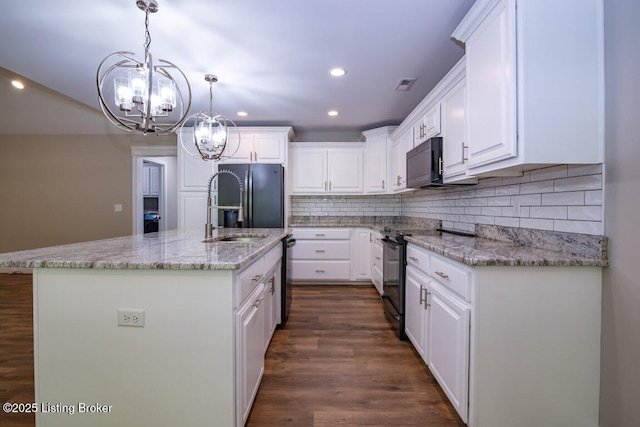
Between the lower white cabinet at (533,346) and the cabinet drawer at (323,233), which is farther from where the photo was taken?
the cabinet drawer at (323,233)

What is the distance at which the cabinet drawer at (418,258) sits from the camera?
194 cm

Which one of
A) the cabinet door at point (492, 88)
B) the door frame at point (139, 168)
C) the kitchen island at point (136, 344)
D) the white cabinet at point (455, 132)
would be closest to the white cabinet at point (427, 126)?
the white cabinet at point (455, 132)

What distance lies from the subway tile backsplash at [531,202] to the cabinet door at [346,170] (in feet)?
3.47

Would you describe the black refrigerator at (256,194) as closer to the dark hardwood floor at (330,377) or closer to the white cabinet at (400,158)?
the dark hardwood floor at (330,377)

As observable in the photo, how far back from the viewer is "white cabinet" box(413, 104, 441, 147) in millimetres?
2425

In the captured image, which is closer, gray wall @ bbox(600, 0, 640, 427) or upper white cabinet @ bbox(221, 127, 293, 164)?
gray wall @ bbox(600, 0, 640, 427)

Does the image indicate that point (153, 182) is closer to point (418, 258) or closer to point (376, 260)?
point (376, 260)

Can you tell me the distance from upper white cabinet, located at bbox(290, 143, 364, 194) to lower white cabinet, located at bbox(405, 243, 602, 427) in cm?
307

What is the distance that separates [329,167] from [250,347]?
3189 mm

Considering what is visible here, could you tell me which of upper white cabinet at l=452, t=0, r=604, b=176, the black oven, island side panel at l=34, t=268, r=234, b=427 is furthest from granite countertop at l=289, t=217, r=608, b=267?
island side panel at l=34, t=268, r=234, b=427

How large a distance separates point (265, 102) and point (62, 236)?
13.7 ft

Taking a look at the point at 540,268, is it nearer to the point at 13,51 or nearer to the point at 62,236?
the point at 13,51

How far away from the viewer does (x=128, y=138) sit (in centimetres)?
464

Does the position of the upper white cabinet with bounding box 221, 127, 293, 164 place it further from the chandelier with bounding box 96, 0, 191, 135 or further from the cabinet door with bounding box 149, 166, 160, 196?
the cabinet door with bounding box 149, 166, 160, 196
